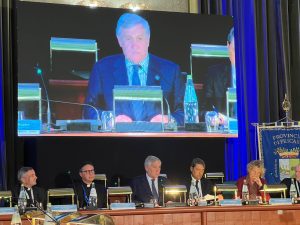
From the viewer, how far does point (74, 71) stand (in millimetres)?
7492

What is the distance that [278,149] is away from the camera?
27.1 ft

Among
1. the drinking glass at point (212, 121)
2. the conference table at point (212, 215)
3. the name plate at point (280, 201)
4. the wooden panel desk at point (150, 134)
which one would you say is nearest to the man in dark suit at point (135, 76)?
the wooden panel desk at point (150, 134)

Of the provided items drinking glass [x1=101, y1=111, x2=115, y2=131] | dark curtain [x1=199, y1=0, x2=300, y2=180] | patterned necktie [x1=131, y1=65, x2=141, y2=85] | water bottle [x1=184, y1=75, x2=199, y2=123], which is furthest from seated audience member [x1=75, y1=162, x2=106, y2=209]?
dark curtain [x1=199, y1=0, x2=300, y2=180]

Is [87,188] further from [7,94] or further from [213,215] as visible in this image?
[7,94]

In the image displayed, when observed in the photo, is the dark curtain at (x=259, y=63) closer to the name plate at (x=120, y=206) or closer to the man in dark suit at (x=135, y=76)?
the man in dark suit at (x=135, y=76)

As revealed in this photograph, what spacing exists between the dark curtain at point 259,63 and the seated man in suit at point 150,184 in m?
2.08

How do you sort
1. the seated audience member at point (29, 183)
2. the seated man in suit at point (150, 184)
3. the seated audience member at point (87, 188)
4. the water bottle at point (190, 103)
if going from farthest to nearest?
the water bottle at point (190, 103) < the seated man in suit at point (150, 184) < the seated audience member at point (87, 188) < the seated audience member at point (29, 183)

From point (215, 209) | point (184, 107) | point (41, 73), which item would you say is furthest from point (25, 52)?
point (215, 209)

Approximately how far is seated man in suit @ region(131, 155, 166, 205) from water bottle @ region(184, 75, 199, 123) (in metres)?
1.31

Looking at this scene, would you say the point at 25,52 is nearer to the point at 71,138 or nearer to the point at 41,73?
the point at 41,73

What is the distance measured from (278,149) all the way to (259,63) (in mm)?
1282

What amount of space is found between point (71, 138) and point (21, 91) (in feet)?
2.59

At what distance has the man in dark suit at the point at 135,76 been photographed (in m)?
7.61

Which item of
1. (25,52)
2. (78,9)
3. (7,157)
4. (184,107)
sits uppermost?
(78,9)
